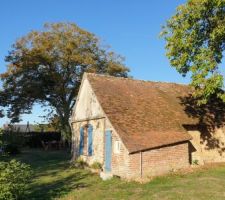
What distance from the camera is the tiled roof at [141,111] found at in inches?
728

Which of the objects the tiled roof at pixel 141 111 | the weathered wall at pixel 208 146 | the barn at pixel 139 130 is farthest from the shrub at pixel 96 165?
the weathered wall at pixel 208 146

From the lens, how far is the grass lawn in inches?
516

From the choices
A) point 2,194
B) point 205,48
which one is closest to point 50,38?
point 205,48

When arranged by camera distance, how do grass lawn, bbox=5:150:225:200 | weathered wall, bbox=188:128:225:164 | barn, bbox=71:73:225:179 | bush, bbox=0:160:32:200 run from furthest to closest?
weathered wall, bbox=188:128:225:164 → barn, bbox=71:73:225:179 → grass lawn, bbox=5:150:225:200 → bush, bbox=0:160:32:200

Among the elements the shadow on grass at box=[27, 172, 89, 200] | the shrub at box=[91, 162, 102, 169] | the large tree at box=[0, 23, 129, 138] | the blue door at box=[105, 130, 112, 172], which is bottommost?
the shadow on grass at box=[27, 172, 89, 200]

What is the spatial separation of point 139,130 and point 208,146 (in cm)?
656

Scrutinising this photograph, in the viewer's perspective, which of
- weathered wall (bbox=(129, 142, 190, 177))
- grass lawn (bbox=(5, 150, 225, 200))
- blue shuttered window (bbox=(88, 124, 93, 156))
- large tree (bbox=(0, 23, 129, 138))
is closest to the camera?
grass lawn (bbox=(5, 150, 225, 200))

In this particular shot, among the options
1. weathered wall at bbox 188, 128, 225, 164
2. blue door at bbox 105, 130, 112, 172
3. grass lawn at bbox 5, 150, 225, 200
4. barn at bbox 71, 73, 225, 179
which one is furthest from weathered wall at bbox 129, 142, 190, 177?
weathered wall at bbox 188, 128, 225, 164

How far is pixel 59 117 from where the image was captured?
4534cm

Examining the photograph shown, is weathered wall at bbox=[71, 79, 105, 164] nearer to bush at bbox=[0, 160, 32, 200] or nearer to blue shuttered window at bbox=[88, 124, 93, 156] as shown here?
blue shuttered window at bbox=[88, 124, 93, 156]

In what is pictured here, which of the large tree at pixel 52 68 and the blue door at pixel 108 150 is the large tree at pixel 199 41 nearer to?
the blue door at pixel 108 150

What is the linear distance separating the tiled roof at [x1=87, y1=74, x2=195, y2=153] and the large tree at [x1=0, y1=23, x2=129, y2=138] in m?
17.5

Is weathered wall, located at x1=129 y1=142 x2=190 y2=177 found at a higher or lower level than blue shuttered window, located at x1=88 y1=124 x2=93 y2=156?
lower

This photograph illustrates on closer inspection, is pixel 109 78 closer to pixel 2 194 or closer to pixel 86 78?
pixel 86 78
